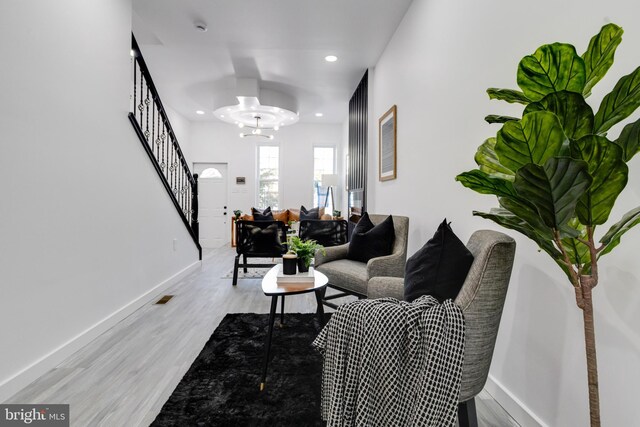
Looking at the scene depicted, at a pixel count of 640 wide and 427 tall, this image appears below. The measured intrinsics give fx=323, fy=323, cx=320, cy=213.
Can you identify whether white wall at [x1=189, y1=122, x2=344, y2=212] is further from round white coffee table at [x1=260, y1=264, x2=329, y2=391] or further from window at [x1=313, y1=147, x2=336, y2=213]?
round white coffee table at [x1=260, y1=264, x2=329, y2=391]

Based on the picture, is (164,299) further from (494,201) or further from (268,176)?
(268,176)

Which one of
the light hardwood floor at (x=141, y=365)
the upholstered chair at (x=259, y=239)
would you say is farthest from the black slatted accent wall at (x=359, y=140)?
the light hardwood floor at (x=141, y=365)

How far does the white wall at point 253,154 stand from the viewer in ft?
25.5

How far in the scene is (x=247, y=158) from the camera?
780 centimetres

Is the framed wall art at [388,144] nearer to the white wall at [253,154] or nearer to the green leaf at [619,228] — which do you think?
the green leaf at [619,228]

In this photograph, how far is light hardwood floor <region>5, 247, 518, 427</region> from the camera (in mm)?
1621

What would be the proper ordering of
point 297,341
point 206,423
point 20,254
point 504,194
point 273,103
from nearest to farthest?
point 504,194
point 206,423
point 20,254
point 297,341
point 273,103

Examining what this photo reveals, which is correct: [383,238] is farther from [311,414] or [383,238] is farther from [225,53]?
[225,53]

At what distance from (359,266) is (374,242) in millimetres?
271

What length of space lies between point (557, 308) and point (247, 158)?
7.19 metres

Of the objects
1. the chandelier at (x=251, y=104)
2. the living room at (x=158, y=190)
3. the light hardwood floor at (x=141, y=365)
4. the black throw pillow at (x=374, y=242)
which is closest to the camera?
the living room at (x=158, y=190)

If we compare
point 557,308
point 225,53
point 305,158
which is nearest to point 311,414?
point 557,308

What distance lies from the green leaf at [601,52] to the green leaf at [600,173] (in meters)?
0.19

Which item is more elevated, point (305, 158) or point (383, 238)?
point (305, 158)
